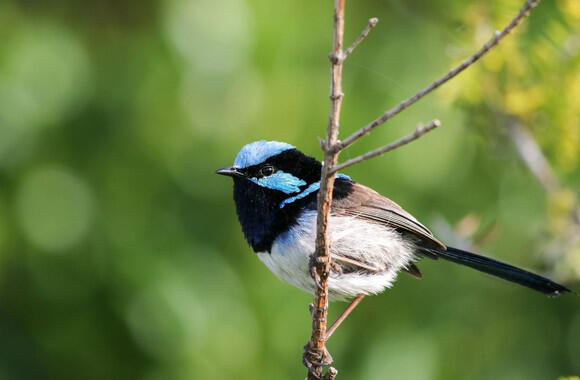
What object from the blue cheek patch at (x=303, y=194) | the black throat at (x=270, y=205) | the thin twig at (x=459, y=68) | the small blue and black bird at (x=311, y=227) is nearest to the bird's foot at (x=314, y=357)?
the small blue and black bird at (x=311, y=227)

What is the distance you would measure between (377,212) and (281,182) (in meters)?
0.48

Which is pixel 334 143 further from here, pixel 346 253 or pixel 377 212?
pixel 377 212

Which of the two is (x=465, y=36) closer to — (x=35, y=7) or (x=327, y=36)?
(x=327, y=36)

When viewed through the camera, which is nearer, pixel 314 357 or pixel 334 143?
pixel 334 143

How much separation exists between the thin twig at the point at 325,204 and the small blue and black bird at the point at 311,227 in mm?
301

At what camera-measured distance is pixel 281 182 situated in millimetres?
3055

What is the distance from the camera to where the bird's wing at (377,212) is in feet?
10.4

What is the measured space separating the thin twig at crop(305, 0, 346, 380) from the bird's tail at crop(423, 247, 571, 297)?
927 mm

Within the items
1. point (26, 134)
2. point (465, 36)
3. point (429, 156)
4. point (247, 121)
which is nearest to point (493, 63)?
point (465, 36)

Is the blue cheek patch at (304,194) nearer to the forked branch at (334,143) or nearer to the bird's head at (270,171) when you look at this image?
the bird's head at (270,171)

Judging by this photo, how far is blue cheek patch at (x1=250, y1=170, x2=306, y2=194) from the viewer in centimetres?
304

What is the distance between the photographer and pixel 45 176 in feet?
17.3

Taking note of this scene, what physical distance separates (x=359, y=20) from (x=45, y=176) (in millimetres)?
2588

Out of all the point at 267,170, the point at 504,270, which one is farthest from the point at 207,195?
the point at 504,270
